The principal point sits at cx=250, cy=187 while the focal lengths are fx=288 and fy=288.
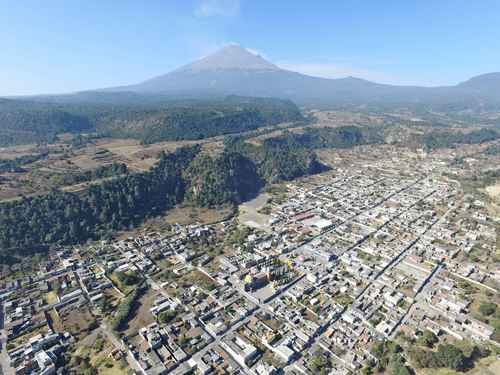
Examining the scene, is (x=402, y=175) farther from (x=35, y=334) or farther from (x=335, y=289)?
(x=35, y=334)

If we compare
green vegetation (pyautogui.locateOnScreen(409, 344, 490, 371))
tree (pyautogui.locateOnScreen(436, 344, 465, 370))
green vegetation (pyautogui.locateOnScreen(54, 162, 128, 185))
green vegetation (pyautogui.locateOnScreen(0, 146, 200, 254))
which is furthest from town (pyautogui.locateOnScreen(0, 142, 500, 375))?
green vegetation (pyautogui.locateOnScreen(54, 162, 128, 185))

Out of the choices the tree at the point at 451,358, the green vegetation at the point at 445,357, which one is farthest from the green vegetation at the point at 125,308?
the tree at the point at 451,358

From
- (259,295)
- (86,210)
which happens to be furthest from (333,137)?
(259,295)

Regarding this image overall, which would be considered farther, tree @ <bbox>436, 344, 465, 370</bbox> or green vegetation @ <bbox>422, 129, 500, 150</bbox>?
green vegetation @ <bbox>422, 129, 500, 150</bbox>

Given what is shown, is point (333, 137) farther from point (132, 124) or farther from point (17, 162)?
point (17, 162)

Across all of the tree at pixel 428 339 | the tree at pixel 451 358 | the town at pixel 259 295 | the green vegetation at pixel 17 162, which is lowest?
the town at pixel 259 295

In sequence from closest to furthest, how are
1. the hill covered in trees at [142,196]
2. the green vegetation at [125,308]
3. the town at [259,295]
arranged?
the town at [259,295] → the green vegetation at [125,308] → the hill covered in trees at [142,196]

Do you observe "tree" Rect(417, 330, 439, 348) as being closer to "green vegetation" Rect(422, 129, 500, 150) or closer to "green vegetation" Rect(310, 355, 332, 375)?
"green vegetation" Rect(310, 355, 332, 375)

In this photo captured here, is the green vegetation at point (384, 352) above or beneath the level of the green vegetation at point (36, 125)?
beneath

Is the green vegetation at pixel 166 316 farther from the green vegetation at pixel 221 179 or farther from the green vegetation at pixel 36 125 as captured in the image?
the green vegetation at pixel 36 125

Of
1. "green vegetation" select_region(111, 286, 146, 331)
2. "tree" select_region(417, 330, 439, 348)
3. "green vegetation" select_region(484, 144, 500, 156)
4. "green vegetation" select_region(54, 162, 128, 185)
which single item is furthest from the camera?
"green vegetation" select_region(484, 144, 500, 156)

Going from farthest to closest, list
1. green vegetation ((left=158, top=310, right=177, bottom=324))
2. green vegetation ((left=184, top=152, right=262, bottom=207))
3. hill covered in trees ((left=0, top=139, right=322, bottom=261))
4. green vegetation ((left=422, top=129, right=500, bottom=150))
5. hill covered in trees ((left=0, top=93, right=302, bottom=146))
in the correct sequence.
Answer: green vegetation ((left=422, top=129, right=500, bottom=150))
hill covered in trees ((left=0, top=93, right=302, bottom=146))
green vegetation ((left=184, top=152, right=262, bottom=207))
hill covered in trees ((left=0, top=139, right=322, bottom=261))
green vegetation ((left=158, top=310, right=177, bottom=324))
